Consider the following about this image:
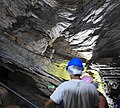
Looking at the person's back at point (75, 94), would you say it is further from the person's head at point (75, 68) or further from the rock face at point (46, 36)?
the rock face at point (46, 36)

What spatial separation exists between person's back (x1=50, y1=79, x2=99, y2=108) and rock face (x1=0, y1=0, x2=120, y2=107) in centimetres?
251

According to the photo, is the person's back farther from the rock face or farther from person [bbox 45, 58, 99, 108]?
the rock face

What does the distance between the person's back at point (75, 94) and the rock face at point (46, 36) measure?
2513 mm

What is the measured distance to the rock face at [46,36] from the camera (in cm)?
504

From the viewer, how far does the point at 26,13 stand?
17.6 ft

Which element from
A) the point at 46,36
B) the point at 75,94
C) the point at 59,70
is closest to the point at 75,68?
the point at 75,94

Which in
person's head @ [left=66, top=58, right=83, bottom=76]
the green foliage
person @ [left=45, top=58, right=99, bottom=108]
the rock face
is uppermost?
the rock face

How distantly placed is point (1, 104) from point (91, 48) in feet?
9.48

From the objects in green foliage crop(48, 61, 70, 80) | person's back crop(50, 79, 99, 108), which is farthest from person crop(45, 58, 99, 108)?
green foliage crop(48, 61, 70, 80)

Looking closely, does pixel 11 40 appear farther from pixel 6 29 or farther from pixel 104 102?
pixel 104 102

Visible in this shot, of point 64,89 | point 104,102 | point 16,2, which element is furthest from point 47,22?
point 64,89

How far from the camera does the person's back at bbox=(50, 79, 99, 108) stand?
2.61m

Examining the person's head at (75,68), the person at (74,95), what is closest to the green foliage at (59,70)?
the person's head at (75,68)

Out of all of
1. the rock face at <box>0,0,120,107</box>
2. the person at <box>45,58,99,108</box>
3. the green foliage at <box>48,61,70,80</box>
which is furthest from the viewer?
the green foliage at <box>48,61,70,80</box>
